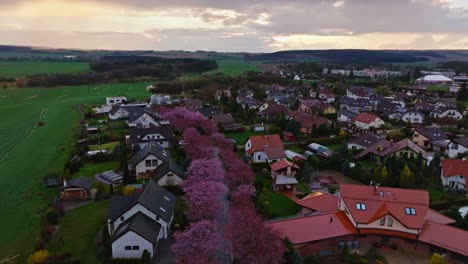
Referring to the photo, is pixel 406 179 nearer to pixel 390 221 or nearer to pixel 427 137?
pixel 390 221

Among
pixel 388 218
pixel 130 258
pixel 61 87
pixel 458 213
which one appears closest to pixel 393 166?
pixel 458 213

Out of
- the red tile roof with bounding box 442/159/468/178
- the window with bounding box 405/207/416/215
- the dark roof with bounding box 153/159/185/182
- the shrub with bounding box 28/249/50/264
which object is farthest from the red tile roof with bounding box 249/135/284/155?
the shrub with bounding box 28/249/50/264

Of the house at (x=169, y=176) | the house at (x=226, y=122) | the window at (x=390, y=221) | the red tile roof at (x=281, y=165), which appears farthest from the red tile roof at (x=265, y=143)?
the window at (x=390, y=221)

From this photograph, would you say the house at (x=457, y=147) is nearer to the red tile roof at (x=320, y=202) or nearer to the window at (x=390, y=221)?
the red tile roof at (x=320, y=202)

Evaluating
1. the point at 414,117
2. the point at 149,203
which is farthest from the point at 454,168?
the point at 414,117

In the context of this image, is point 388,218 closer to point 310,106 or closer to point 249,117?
point 249,117

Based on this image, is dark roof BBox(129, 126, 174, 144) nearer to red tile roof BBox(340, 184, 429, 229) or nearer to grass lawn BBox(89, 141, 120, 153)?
grass lawn BBox(89, 141, 120, 153)
